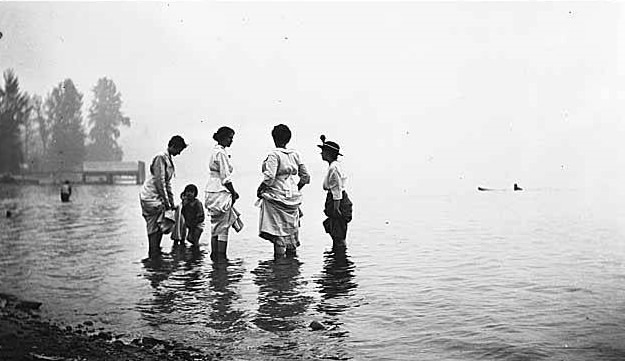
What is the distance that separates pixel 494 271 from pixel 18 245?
6902mm

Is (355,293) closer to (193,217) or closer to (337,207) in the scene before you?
(337,207)

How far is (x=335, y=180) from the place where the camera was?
800 cm

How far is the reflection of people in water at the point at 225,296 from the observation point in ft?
14.7

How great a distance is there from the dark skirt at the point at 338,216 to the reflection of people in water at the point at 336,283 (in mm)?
280

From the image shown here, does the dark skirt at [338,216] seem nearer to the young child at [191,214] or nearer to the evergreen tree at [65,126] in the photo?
the young child at [191,214]

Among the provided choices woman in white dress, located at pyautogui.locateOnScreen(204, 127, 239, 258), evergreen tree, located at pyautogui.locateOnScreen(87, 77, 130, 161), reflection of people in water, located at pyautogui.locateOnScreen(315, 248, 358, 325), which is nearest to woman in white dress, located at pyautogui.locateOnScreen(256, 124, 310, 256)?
woman in white dress, located at pyautogui.locateOnScreen(204, 127, 239, 258)

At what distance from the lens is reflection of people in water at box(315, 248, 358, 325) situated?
502 centimetres

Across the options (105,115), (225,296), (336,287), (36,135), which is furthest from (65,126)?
(336,287)

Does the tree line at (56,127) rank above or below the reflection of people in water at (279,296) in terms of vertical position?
above

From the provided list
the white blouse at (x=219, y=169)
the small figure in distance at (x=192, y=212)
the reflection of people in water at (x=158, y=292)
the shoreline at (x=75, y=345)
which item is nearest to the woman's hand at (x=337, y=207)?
the white blouse at (x=219, y=169)

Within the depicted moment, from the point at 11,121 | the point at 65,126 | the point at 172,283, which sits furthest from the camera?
the point at 65,126

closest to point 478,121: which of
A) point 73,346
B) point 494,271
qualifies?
point 494,271

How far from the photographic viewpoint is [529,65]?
29.8 ft

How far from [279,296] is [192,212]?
3.58 metres
